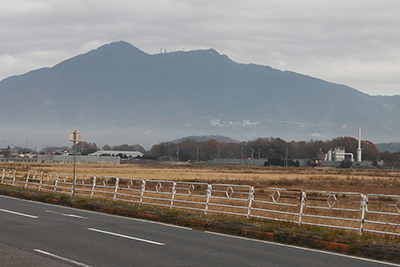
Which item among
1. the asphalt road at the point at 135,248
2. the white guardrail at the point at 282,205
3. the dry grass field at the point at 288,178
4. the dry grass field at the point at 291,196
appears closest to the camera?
the asphalt road at the point at 135,248

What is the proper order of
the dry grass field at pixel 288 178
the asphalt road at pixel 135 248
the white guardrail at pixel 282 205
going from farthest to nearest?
the dry grass field at pixel 288 178 < the white guardrail at pixel 282 205 < the asphalt road at pixel 135 248

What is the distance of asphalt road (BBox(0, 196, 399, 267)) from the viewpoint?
998 cm

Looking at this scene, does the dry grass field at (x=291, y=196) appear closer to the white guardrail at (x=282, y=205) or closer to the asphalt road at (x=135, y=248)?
the white guardrail at (x=282, y=205)

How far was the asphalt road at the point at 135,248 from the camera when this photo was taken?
32.8ft

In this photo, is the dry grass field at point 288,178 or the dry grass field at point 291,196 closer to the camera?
the dry grass field at point 291,196

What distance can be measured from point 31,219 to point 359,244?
39.2 feet

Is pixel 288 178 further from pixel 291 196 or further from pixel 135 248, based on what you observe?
pixel 135 248

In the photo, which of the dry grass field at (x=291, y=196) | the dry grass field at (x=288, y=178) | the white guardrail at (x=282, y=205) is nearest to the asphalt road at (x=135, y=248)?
the white guardrail at (x=282, y=205)

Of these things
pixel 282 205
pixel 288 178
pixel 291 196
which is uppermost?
pixel 291 196

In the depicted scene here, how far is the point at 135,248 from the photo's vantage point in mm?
11359

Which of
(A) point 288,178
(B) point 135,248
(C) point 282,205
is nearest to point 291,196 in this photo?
(C) point 282,205

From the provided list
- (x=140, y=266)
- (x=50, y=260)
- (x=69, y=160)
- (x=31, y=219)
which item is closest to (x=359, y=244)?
(x=140, y=266)

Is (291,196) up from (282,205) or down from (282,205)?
up

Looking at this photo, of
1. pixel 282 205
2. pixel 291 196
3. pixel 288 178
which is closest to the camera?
pixel 282 205
